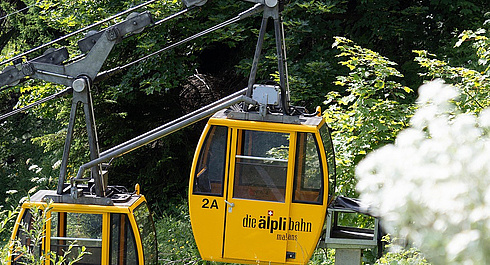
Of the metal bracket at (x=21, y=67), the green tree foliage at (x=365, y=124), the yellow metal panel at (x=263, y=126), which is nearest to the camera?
the yellow metal panel at (x=263, y=126)

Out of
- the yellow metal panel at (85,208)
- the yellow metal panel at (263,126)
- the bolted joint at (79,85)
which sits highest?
the bolted joint at (79,85)

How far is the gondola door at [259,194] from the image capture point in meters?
6.08

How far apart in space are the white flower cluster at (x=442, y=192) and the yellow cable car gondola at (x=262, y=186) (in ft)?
12.1

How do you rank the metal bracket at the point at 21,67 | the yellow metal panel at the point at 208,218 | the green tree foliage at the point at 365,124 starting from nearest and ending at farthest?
the yellow metal panel at the point at 208,218 → the metal bracket at the point at 21,67 → the green tree foliage at the point at 365,124

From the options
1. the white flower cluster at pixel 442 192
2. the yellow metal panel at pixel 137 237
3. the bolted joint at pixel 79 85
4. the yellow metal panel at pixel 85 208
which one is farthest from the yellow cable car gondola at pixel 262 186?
the white flower cluster at pixel 442 192

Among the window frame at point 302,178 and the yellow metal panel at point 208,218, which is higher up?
the window frame at point 302,178

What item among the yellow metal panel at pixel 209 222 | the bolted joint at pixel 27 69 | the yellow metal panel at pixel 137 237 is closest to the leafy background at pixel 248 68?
the yellow metal panel at pixel 209 222

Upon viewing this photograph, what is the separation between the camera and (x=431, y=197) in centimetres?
202

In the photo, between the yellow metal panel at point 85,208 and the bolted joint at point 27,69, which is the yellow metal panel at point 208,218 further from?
the bolted joint at point 27,69

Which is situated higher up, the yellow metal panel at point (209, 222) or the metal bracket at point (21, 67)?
the metal bracket at point (21, 67)

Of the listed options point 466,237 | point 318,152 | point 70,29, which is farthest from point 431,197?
point 70,29

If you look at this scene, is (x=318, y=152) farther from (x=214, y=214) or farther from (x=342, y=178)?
(x=342, y=178)

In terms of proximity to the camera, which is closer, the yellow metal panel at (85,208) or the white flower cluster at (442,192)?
the white flower cluster at (442,192)

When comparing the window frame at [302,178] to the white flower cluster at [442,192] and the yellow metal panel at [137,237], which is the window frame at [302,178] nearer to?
the yellow metal panel at [137,237]
